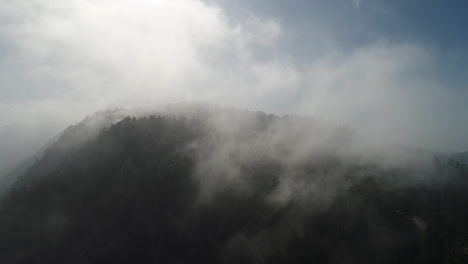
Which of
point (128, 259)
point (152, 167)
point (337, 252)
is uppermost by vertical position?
point (152, 167)

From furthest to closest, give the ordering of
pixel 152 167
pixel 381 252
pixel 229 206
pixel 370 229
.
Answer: pixel 152 167 < pixel 229 206 < pixel 370 229 < pixel 381 252

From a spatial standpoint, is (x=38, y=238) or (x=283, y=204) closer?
(x=38, y=238)

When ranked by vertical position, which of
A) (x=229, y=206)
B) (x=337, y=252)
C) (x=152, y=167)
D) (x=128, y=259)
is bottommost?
(x=128, y=259)

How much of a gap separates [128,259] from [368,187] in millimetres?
136657

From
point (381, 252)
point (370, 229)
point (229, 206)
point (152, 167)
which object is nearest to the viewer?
point (381, 252)

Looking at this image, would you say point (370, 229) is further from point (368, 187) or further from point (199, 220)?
point (199, 220)

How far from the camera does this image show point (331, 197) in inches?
7421

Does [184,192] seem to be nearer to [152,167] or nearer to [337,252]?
[152,167]

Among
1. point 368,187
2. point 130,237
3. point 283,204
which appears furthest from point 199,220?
point 368,187

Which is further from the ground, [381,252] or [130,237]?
[381,252]

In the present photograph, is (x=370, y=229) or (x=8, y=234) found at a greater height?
(x=370, y=229)

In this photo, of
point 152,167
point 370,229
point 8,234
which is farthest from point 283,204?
point 8,234

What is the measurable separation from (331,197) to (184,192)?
8159 centimetres

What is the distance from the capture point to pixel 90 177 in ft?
618
